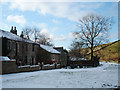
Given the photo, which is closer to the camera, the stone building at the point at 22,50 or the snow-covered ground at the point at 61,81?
the snow-covered ground at the point at 61,81

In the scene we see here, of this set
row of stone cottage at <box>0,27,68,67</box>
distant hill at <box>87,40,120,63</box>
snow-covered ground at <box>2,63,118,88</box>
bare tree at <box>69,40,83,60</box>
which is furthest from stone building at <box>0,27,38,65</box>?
distant hill at <box>87,40,120,63</box>

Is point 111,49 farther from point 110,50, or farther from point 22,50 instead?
point 22,50

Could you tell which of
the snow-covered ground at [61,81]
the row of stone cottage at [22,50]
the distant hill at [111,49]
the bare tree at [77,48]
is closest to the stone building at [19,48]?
the row of stone cottage at [22,50]

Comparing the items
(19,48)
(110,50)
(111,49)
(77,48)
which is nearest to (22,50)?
(19,48)

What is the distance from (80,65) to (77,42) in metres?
6.85

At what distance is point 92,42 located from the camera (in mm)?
37000

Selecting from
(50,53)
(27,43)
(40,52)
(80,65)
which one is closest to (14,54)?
(27,43)

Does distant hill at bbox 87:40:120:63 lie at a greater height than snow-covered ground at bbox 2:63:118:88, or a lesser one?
greater

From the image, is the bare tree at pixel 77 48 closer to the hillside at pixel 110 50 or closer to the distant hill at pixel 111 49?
the hillside at pixel 110 50

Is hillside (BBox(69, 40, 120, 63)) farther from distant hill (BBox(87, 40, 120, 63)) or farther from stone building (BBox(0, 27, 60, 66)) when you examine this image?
stone building (BBox(0, 27, 60, 66))

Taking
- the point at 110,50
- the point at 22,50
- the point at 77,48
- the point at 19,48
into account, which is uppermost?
the point at 19,48

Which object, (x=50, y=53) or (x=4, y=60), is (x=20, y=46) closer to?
(x=50, y=53)

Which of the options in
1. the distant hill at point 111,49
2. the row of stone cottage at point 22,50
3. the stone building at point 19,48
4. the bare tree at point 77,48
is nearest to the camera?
the distant hill at point 111,49

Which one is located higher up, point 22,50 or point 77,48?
point 77,48
